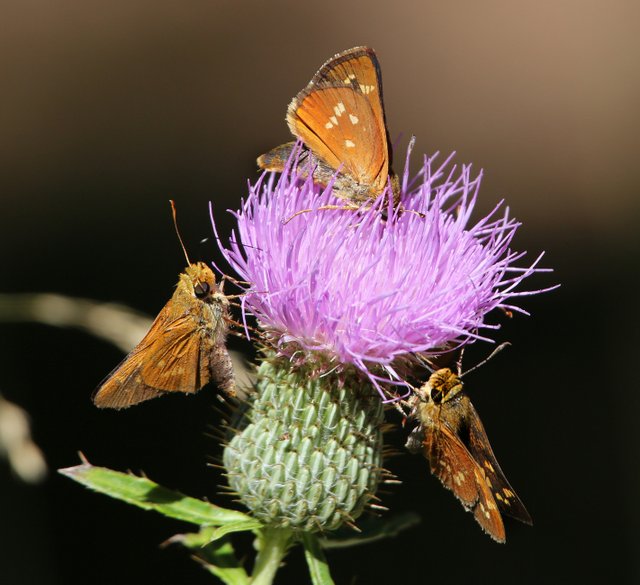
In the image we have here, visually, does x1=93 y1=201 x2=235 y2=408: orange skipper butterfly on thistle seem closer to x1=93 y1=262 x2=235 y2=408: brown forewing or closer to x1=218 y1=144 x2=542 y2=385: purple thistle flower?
x1=93 y1=262 x2=235 y2=408: brown forewing

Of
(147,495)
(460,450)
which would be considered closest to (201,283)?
(147,495)

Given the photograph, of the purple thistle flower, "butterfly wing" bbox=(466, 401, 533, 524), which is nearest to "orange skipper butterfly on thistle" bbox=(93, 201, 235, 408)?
the purple thistle flower

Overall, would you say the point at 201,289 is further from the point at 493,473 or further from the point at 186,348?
the point at 493,473

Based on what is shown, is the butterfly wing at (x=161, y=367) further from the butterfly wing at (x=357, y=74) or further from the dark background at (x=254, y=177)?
the dark background at (x=254, y=177)

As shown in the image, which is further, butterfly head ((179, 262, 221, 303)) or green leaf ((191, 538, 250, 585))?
butterfly head ((179, 262, 221, 303))

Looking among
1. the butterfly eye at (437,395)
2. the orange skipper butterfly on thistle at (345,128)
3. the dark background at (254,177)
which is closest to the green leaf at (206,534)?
the butterfly eye at (437,395)

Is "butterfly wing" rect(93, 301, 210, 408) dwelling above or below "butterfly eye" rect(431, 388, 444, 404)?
above

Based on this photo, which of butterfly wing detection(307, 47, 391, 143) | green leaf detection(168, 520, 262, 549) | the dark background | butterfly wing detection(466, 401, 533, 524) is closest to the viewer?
green leaf detection(168, 520, 262, 549)

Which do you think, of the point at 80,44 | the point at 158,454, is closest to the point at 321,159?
the point at 158,454
